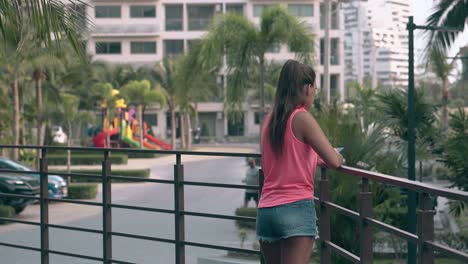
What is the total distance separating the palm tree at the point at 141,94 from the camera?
6169cm

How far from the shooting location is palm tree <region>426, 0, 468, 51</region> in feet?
83.6

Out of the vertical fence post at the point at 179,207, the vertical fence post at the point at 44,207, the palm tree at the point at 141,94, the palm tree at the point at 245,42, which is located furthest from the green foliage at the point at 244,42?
the palm tree at the point at 141,94

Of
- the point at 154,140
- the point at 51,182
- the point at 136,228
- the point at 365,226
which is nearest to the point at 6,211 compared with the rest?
the point at 136,228

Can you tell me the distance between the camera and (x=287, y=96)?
5012mm

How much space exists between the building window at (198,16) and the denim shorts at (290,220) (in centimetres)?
7899

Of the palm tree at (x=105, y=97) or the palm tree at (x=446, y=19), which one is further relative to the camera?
the palm tree at (x=105, y=97)

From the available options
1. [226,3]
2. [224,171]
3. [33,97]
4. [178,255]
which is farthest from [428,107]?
[226,3]

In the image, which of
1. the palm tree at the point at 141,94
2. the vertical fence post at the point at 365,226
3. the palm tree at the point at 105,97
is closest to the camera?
the vertical fence post at the point at 365,226

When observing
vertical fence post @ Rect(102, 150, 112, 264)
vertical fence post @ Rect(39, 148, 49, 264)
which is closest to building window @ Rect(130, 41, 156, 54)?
vertical fence post @ Rect(39, 148, 49, 264)

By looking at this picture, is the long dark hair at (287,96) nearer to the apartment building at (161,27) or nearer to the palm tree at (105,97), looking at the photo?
the palm tree at (105,97)

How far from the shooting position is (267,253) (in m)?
5.19

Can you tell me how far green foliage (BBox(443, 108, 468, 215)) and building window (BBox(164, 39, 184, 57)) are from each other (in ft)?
222

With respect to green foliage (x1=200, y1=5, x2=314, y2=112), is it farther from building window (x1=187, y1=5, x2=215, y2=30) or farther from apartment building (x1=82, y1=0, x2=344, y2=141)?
building window (x1=187, y1=5, x2=215, y2=30)

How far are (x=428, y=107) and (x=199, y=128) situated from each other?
65.1 meters
